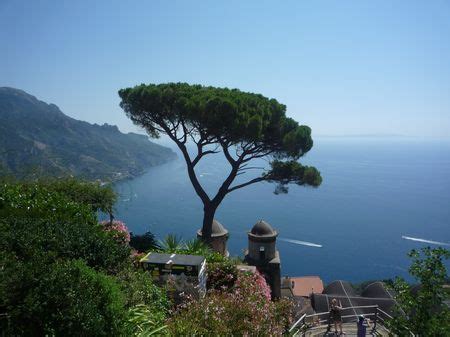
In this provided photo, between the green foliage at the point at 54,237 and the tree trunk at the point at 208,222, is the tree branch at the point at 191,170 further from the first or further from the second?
the green foliage at the point at 54,237

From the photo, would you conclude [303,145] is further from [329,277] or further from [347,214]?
[347,214]

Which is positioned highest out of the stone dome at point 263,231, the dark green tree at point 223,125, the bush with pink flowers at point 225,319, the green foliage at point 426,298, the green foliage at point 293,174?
the dark green tree at point 223,125

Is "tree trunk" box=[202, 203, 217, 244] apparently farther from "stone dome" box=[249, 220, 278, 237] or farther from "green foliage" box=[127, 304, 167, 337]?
"green foliage" box=[127, 304, 167, 337]

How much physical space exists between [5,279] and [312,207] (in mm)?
88311

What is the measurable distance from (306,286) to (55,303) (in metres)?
34.3

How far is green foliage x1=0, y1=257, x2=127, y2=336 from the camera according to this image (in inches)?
145

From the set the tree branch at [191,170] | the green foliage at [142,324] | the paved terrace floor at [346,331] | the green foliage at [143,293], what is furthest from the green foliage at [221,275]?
the tree branch at [191,170]

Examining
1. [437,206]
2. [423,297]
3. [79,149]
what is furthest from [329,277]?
[79,149]

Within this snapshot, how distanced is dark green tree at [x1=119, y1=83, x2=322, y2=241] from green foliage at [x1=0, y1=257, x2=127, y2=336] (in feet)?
38.1

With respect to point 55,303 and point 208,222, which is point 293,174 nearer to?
point 208,222

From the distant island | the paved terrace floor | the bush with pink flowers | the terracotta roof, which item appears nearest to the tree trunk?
A: the paved terrace floor

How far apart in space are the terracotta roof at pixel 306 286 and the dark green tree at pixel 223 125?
752 inches

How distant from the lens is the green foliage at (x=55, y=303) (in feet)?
12.1

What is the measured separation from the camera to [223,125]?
15703 mm
